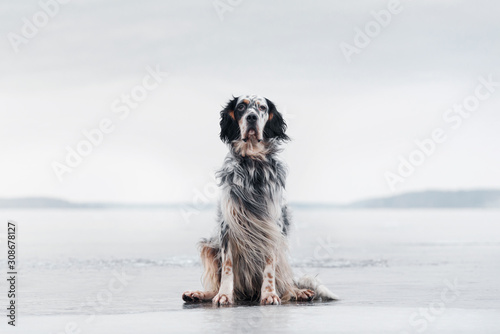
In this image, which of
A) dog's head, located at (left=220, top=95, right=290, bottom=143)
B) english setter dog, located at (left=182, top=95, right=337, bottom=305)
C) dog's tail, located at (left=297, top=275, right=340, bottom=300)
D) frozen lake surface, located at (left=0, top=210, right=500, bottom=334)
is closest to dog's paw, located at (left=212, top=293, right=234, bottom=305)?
english setter dog, located at (left=182, top=95, right=337, bottom=305)

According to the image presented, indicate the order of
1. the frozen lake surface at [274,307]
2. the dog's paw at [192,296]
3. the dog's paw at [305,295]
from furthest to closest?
the dog's paw at [305,295] < the dog's paw at [192,296] < the frozen lake surface at [274,307]

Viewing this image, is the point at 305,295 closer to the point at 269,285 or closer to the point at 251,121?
the point at 269,285

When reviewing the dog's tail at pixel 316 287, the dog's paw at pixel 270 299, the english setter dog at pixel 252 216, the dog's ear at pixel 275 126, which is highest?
the dog's ear at pixel 275 126

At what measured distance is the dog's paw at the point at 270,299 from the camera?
25.9ft

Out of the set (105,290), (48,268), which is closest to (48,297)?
(105,290)

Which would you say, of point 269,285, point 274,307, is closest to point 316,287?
point 269,285

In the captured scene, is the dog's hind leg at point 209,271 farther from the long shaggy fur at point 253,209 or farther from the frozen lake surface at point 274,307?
the frozen lake surface at point 274,307

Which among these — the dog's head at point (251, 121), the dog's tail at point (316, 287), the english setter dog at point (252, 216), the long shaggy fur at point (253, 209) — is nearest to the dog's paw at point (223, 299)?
the english setter dog at point (252, 216)

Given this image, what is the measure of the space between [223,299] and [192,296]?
0.43 meters

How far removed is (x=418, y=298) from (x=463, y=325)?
214cm

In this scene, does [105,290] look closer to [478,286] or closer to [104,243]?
[478,286]

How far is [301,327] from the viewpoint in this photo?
6.14 metres

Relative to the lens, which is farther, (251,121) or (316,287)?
(316,287)

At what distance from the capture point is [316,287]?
331 inches
